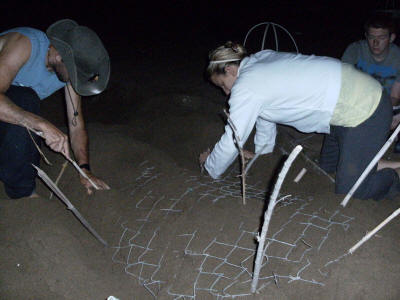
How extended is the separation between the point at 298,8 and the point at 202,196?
1016 centimetres

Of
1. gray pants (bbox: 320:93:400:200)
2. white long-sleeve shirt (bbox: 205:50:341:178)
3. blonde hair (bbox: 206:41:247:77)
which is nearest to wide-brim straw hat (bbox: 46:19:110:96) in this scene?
blonde hair (bbox: 206:41:247:77)

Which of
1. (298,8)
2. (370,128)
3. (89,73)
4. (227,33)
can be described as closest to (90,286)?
(89,73)

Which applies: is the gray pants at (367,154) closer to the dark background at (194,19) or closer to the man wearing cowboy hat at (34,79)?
the man wearing cowboy hat at (34,79)

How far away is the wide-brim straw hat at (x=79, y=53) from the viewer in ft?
5.90

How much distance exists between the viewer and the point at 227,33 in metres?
6.72

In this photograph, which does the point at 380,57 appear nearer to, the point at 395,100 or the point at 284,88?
the point at 395,100

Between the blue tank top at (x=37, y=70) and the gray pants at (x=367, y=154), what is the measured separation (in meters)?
1.91

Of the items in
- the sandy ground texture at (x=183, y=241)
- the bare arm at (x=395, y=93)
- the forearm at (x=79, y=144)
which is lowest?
the sandy ground texture at (x=183, y=241)

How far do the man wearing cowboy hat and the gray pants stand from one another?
1578 millimetres

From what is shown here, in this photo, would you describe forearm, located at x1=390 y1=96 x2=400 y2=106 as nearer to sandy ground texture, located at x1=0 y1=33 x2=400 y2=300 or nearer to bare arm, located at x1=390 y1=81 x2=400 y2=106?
bare arm, located at x1=390 y1=81 x2=400 y2=106

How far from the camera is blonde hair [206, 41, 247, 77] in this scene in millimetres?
1882

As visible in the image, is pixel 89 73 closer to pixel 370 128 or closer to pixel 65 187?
pixel 65 187

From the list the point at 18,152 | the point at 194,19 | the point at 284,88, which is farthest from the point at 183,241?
the point at 194,19

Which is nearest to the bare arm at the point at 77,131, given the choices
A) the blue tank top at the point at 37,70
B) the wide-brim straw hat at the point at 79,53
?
the blue tank top at the point at 37,70
